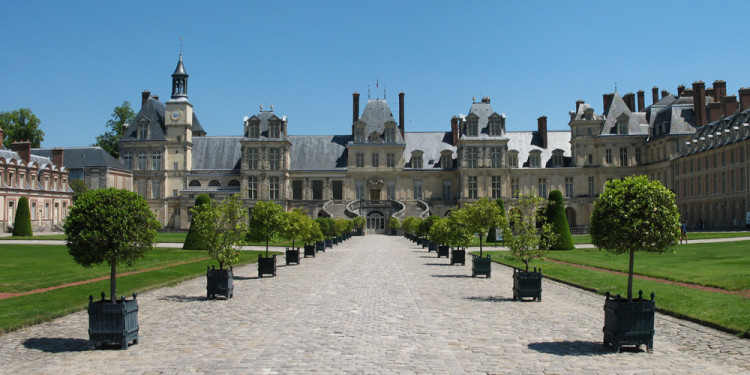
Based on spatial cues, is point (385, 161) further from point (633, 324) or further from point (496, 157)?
point (633, 324)

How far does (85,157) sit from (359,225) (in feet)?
102

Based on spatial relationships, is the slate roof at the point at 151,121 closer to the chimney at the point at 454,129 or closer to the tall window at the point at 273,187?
the tall window at the point at 273,187

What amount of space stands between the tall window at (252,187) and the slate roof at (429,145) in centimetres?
1716

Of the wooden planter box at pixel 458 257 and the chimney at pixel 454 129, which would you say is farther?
the chimney at pixel 454 129

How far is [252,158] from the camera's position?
7350 centimetres

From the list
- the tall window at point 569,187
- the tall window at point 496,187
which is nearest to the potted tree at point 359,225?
the tall window at point 496,187

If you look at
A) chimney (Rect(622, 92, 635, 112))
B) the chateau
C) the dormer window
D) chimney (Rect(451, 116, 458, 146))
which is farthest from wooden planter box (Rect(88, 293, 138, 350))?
chimney (Rect(622, 92, 635, 112))

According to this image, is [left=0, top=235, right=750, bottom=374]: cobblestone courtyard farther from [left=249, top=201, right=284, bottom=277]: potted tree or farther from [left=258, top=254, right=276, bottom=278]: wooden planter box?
[left=249, top=201, right=284, bottom=277]: potted tree

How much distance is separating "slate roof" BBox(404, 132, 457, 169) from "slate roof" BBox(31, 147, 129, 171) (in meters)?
31.9

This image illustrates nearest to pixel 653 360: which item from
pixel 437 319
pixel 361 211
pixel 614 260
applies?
pixel 437 319

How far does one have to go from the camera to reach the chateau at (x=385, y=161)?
7156 cm

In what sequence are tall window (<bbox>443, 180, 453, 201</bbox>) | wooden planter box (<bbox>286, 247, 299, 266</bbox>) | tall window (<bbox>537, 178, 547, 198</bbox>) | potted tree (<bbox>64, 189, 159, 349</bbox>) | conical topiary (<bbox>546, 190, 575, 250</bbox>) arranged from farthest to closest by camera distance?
tall window (<bbox>443, 180, 453, 201</bbox>) → tall window (<bbox>537, 178, 547, 198</bbox>) → conical topiary (<bbox>546, 190, 575, 250</bbox>) → wooden planter box (<bbox>286, 247, 299, 266</bbox>) → potted tree (<bbox>64, 189, 159, 349</bbox>)

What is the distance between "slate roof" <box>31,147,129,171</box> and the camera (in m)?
71.5

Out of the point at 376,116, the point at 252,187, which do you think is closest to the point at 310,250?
the point at 252,187
